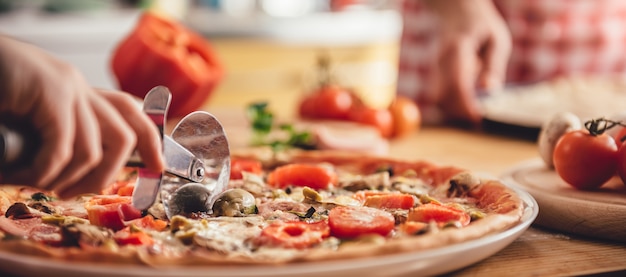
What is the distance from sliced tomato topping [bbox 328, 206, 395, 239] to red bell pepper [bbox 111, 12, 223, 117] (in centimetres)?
163

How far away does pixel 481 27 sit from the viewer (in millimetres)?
2928

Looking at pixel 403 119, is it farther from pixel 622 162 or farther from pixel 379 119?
pixel 622 162

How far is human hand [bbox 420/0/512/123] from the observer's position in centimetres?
291

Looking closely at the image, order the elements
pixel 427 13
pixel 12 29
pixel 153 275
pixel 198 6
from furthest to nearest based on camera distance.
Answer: pixel 198 6 < pixel 12 29 < pixel 427 13 < pixel 153 275

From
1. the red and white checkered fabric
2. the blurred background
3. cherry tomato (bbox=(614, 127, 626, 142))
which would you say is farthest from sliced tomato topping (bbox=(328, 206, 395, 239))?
the blurred background

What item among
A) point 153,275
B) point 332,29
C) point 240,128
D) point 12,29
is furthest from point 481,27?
point 332,29

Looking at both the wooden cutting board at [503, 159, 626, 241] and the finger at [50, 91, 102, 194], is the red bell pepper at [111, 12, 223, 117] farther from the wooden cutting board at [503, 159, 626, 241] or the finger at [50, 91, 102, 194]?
the finger at [50, 91, 102, 194]

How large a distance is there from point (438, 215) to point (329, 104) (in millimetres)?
1725

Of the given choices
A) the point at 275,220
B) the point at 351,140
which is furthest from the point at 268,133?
the point at 275,220

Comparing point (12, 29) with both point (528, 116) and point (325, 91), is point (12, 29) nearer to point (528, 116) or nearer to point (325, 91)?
point (325, 91)

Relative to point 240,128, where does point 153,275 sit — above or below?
above

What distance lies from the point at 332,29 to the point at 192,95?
3787 millimetres

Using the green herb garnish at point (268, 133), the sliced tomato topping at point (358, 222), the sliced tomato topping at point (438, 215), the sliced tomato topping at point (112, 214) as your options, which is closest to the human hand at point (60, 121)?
the sliced tomato topping at point (112, 214)

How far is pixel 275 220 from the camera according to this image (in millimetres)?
1570
